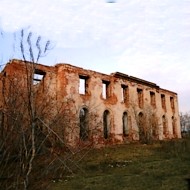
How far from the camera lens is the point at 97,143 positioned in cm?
2027

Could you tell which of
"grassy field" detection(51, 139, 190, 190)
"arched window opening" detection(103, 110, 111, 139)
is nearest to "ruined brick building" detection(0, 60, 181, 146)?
"arched window opening" detection(103, 110, 111, 139)

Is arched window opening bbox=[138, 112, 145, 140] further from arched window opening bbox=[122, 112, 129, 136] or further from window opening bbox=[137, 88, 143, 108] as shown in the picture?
window opening bbox=[137, 88, 143, 108]

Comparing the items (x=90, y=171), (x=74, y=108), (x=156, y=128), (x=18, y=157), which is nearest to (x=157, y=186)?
(x=90, y=171)

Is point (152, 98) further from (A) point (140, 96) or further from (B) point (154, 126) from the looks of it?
(B) point (154, 126)

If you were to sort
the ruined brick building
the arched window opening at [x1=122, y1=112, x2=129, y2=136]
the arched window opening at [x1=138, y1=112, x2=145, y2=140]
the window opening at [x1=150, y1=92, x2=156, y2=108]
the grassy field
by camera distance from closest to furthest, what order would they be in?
1. the grassy field
2. the ruined brick building
3. the arched window opening at [x1=122, y1=112, x2=129, y2=136]
4. the arched window opening at [x1=138, y1=112, x2=145, y2=140]
5. the window opening at [x1=150, y1=92, x2=156, y2=108]

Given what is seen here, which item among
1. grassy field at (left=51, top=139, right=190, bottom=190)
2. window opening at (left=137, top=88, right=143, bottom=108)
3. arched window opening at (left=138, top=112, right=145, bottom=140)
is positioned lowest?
grassy field at (left=51, top=139, right=190, bottom=190)

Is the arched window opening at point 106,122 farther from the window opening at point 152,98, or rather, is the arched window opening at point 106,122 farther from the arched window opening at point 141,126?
the window opening at point 152,98

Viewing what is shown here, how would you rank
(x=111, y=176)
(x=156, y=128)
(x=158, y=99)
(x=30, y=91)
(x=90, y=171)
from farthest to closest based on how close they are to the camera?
1. (x=158, y=99)
2. (x=156, y=128)
3. (x=90, y=171)
4. (x=111, y=176)
5. (x=30, y=91)

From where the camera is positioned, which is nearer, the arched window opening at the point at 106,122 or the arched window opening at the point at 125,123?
the arched window opening at the point at 106,122

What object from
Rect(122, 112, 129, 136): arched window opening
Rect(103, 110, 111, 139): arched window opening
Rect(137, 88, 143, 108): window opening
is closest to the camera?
Rect(103, 110, 111, 139): arched window opening

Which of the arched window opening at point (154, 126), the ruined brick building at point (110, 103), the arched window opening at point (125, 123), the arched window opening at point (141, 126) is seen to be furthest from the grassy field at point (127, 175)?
the arched window opening at point (154, 126)

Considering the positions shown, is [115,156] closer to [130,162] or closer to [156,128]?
[130,162]

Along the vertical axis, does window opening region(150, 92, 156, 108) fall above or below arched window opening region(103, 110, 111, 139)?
above

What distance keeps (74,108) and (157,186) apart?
1109 centimetres
